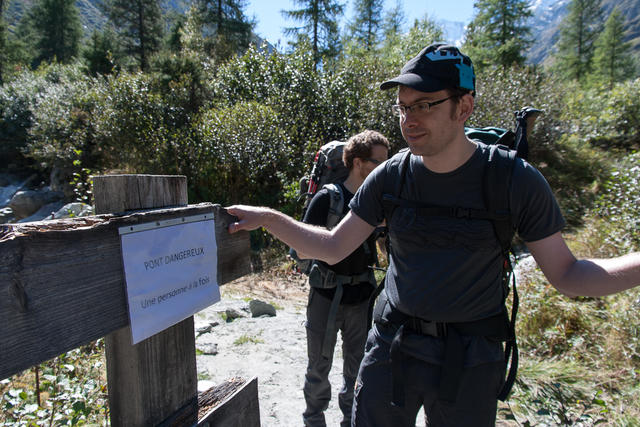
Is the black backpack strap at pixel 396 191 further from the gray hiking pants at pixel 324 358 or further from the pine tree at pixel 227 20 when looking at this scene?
the pine tree at pixel 227 20

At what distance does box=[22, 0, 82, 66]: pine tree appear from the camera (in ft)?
122

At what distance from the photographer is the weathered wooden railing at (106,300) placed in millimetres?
887

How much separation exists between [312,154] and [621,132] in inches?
495

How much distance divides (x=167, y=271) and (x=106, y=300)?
212 millimetres

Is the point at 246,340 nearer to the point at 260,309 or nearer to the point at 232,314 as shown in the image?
the point at 232,314

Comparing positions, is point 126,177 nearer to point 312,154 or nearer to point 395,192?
point 395,192

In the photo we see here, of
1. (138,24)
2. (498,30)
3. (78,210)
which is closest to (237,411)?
(78,210)

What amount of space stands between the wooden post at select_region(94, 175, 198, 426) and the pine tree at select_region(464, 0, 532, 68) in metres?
27.8

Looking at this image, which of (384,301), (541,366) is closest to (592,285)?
(384,301)

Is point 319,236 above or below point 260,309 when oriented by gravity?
above

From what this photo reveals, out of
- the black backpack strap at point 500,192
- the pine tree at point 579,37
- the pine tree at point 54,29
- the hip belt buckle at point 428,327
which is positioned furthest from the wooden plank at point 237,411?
the pine tree at point 579,37

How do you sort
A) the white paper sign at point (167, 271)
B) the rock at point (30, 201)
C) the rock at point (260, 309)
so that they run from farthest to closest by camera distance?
the rock at point (30, 201)
the rock at point (260, 309)
the white paper sign at point (167, 271)

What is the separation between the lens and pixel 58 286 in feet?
3.18

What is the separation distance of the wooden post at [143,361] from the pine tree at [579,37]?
155ft
